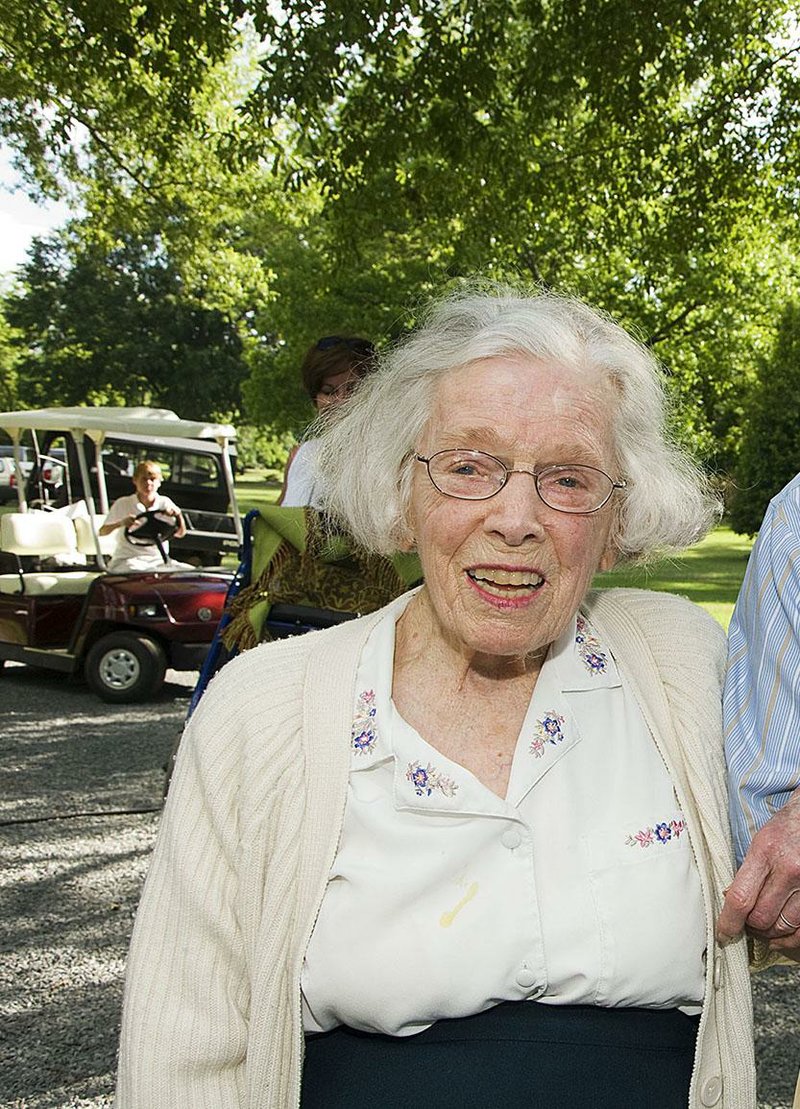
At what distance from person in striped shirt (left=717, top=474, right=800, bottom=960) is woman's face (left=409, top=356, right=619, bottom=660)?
12.2 inches

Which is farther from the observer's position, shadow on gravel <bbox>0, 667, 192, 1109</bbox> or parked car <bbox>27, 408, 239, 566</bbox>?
parked car <bbox>27, 408, 239, 566</bbox>

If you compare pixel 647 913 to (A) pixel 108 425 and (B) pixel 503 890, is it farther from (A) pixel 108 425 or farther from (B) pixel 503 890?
(A) pixel 108 425

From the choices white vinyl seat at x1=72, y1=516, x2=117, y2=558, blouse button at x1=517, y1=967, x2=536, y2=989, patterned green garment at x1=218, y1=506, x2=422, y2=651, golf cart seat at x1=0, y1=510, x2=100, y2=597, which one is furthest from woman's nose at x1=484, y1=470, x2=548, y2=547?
white vinyl seat at x1=72, y1=516, x2=117, y2=558

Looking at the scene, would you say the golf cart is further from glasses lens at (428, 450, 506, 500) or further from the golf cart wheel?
glasses lens at (428, 450, 506, 500)

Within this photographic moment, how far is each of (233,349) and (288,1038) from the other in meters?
41.9

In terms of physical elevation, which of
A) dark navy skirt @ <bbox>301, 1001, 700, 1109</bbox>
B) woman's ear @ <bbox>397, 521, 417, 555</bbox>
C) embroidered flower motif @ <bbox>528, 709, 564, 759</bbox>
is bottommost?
dark navy skirt @ <bbox>301, 1001, 700, 1109</bbox>

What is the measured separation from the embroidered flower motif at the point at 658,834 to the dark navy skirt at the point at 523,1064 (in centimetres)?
25

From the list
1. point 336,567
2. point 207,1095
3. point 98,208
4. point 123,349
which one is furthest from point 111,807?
point 123,349

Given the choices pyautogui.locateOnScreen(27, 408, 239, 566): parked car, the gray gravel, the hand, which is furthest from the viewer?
pyautogui.locateOnScreen(27, 408, 239, 566): parked car

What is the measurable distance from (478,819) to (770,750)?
45cm

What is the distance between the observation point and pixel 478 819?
1.83m

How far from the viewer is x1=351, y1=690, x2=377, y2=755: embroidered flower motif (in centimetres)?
190

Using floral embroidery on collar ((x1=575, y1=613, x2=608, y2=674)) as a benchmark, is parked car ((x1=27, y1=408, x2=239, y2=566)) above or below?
below

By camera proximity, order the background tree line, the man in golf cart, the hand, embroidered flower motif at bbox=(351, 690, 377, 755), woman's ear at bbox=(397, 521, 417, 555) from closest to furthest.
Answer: the hand < embroidered flower motif at bbox=(351, 690, 377, 755) < woman's ear at bbox=(397, 521, 417, 555) < the background tree line < the man in golf cart
